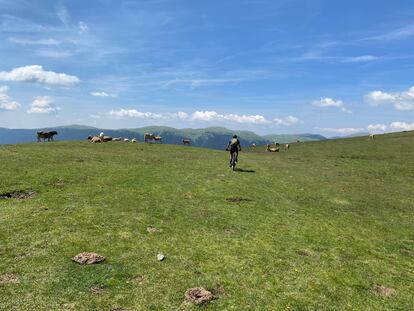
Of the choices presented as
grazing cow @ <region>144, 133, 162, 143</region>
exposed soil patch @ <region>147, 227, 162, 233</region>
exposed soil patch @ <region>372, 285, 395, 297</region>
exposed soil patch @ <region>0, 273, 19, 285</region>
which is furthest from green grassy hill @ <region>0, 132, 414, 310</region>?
grazing cow @ <region>144, 133, 162, 143</region>

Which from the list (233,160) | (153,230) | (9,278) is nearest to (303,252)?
(153,230)

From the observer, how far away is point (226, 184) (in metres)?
37.0

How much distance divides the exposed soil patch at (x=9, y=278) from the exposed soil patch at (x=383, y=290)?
614 inches

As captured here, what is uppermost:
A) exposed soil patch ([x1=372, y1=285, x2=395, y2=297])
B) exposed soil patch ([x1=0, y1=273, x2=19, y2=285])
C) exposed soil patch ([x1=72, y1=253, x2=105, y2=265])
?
exposed soil patch ([x1=72, y1=253, x2=105, y2=265])

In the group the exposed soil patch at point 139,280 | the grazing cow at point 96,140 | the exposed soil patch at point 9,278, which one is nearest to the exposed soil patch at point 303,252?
the exposed soil patch at point 139,280

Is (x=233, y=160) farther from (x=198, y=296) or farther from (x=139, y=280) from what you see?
(x=198, y=296)

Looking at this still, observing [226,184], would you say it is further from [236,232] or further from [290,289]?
[290,289]

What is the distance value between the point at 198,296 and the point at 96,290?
4.08 m

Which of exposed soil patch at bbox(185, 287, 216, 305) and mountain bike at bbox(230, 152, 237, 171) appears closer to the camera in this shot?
exposed soil patch at bbox(185, 287, 216, 305)

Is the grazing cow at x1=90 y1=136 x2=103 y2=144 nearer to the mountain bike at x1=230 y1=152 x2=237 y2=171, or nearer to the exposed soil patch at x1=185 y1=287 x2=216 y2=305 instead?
the mountain bike at x1=230 y1=152 x2=237 y2=171

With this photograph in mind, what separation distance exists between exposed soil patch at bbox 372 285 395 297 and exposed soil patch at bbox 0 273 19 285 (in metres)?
15.6

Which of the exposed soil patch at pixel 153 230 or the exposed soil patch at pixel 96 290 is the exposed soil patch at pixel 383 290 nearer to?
the exposed soil patch at pixel 153 230

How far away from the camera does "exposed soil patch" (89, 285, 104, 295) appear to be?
48.7 feet

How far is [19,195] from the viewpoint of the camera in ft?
90.8
